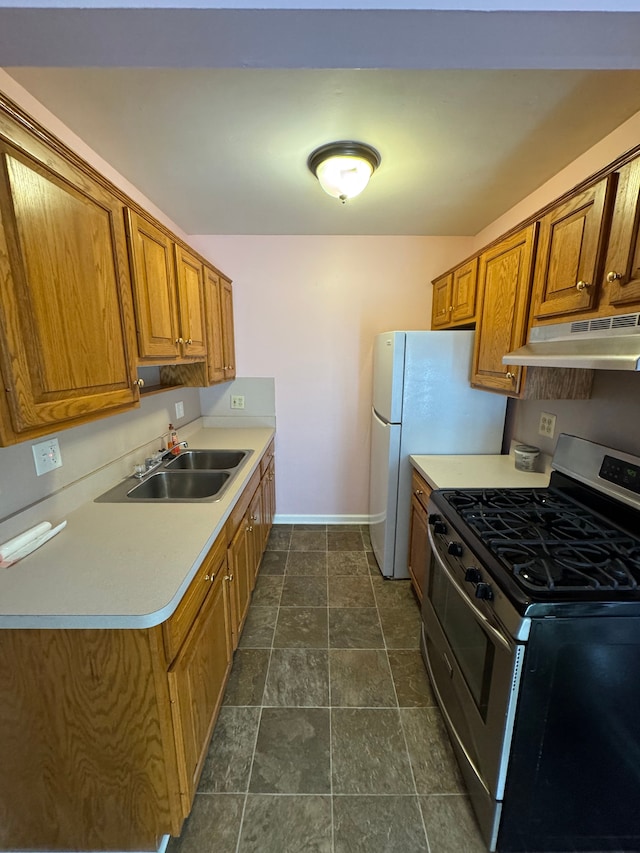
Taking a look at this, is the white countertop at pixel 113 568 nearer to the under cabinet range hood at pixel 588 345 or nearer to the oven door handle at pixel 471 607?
the oven door handle at pixel 471 607

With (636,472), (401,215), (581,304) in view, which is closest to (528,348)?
(581,304)

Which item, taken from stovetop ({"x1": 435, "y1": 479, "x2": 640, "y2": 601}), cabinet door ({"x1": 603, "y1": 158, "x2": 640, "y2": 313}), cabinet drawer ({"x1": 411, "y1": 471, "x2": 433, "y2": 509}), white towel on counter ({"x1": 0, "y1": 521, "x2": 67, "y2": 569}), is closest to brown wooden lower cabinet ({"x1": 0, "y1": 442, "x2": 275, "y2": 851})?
white towel on counter ({"x1": 0, "y1": 521, "x2": 67, "y2": 569})

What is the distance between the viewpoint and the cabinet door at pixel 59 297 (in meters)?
0.85

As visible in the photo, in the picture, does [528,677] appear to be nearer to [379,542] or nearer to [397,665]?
[397,665]

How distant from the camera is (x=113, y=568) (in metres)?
1.02

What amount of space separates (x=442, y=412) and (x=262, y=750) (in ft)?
6.13

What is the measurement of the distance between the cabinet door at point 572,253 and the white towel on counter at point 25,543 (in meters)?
2.05

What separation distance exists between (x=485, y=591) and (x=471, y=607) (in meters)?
0.14

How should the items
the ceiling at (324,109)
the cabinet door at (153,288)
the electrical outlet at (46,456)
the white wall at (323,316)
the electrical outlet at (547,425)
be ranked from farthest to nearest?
the white wall at (323,316)
the electrical outlet at (547,425)
the cabinet door at (153,288)
the electrical outlet at (46,456)
the ceiling at (324,109)

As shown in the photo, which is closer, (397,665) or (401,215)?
(397,665)

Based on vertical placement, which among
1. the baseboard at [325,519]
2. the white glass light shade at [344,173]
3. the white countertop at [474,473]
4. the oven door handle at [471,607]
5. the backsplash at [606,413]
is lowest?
the baseboard at [325,519]

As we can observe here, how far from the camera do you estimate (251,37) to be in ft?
2.21

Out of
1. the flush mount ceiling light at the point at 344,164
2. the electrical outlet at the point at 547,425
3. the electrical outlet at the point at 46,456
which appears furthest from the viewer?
the electrical outlet at the point at 547,425

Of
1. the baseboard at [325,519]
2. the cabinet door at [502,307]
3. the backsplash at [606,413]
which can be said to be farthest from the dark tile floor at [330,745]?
the cabinet door at [502,307]
